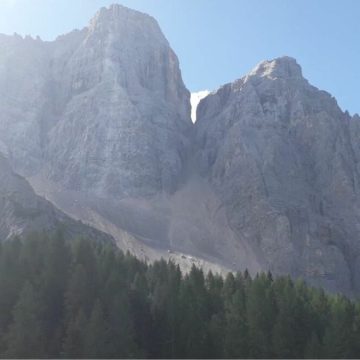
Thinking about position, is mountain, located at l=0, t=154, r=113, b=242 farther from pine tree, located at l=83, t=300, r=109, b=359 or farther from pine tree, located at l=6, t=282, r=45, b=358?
pine tree, located at l=83, t=300, r=109, b=359

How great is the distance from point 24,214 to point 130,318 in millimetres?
68379

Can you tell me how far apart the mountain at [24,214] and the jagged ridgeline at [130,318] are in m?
43.3

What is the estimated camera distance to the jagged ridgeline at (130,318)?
59281 millimetres

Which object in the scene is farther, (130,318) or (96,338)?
(130,318)

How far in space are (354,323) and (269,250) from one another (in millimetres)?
121935

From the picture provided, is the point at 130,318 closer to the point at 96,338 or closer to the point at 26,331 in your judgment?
the point at 96,338

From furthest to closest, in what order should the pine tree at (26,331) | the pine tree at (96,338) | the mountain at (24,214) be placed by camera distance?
the mountain at (24,214), the pine tree at (96,338), the pine tree at (26,331)

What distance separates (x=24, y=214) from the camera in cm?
12825

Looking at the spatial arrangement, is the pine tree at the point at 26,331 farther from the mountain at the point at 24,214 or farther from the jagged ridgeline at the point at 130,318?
the mountain at the point at 24,214

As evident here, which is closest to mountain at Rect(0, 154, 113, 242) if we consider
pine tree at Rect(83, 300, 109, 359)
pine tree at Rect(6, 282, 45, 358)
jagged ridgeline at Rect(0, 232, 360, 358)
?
jagged ridgeline at Rect(0, 232, 360, 358)

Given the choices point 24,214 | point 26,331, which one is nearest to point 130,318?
point 26,331

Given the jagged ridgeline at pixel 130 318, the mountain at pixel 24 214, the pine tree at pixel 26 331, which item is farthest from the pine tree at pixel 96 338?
the mountain at pixel 24 214

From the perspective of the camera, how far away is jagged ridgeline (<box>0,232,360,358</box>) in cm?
5928

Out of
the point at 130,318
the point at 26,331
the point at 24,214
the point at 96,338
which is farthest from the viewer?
the point at 24,214
